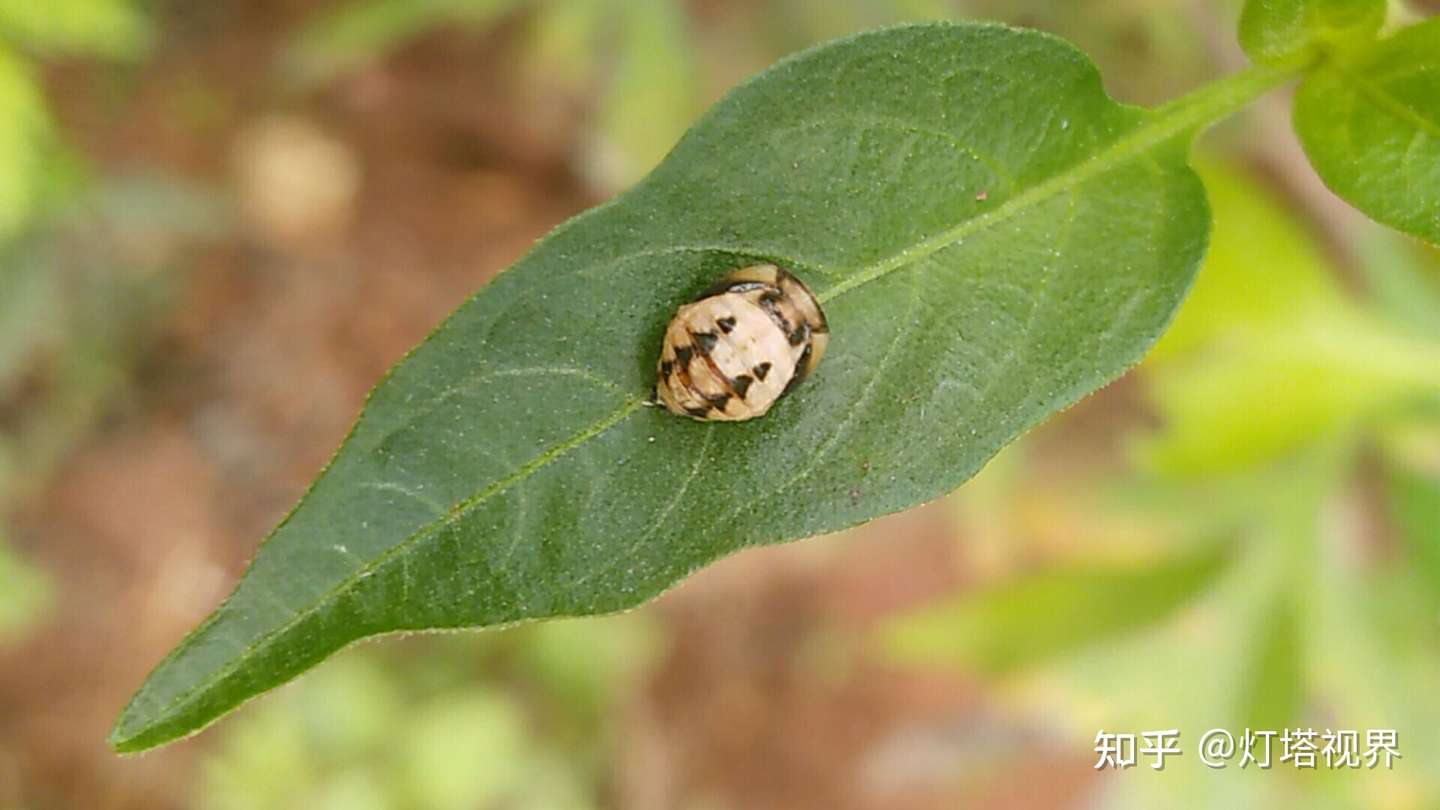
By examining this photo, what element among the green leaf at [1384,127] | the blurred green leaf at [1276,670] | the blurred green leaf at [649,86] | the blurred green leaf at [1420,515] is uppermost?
the blurred green leaf at [649,86]

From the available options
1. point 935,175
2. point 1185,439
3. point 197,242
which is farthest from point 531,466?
point 197,242

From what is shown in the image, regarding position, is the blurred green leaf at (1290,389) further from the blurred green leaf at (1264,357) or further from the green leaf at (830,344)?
the green leaf at (830,344)

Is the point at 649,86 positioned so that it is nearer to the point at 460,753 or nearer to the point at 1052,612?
the point at 1052,612

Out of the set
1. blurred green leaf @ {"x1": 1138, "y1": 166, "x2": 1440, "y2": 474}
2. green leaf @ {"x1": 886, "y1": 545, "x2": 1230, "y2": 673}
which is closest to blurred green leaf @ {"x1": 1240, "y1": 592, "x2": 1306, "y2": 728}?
green leaf @ {"x1": 886, "y1": 545, "x2": 1230, "y2": 673}

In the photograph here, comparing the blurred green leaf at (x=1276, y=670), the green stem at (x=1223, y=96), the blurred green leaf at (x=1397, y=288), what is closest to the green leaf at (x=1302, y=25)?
the green stem at (x=1223, y=96)

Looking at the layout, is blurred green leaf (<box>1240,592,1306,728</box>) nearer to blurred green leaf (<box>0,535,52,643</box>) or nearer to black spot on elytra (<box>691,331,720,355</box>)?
black spot on elytra (<box>691,331,720,355</box>)

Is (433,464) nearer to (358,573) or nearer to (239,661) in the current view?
(358,573)
